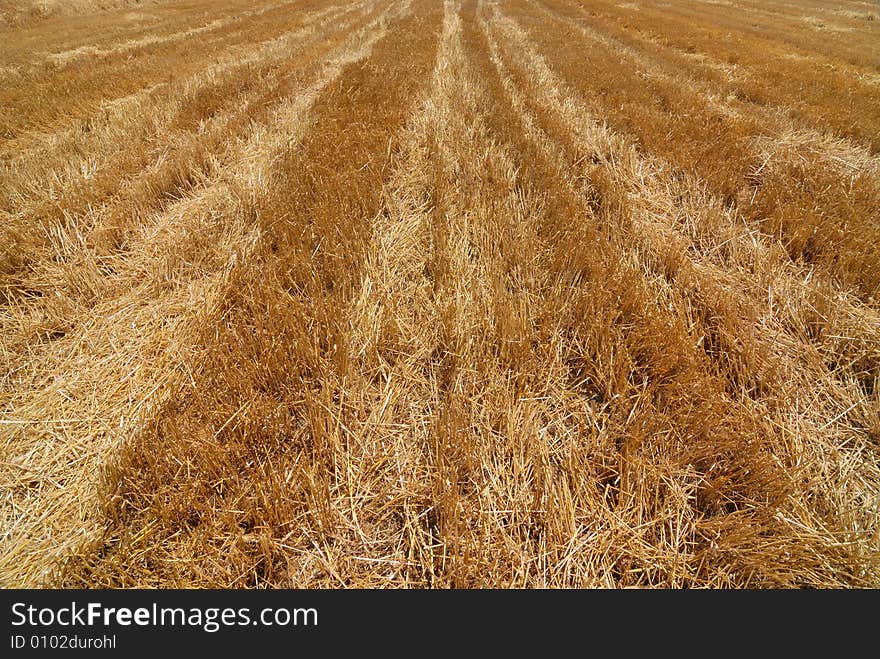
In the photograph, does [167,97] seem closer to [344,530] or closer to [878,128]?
[344,530]

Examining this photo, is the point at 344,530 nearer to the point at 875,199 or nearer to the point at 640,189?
the point at 640,189

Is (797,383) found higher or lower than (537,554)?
higher

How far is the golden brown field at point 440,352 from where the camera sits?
1.28m

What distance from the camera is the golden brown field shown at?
4.21 feet

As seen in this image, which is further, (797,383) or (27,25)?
(27,25)

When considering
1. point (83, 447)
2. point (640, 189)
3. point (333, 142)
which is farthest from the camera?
point (333, 142)

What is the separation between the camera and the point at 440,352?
6.43 feet

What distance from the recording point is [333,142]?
12.5 feet

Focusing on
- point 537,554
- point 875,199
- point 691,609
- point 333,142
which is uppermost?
point 333,142

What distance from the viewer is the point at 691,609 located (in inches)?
47.7

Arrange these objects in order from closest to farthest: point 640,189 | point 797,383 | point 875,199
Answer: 1. point 797,383
2. point 875,199
3. point 640,189

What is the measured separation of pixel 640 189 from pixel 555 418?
2825mm

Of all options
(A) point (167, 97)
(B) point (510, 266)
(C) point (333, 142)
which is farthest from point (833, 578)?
(A) point (167, 97)

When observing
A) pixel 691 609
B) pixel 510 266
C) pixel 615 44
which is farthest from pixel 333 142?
pixel 615 44
